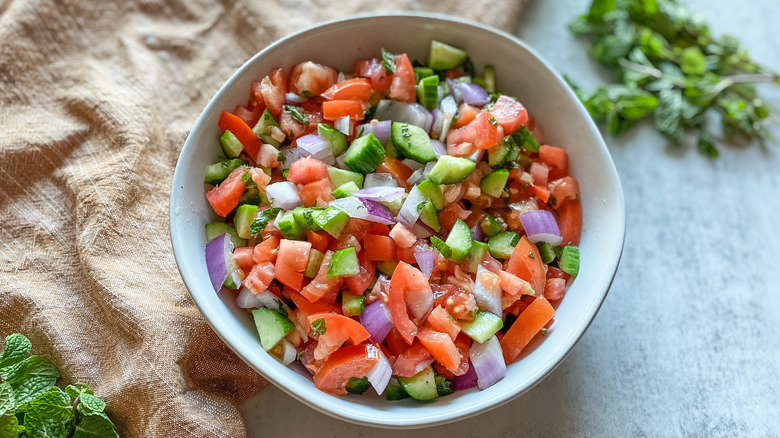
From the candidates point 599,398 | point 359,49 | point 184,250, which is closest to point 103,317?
point 184,250

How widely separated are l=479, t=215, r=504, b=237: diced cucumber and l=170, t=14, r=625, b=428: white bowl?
13.7 inches

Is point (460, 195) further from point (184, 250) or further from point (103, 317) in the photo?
point (103, 317)

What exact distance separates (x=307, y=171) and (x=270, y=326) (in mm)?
541

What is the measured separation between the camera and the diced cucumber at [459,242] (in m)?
2.21

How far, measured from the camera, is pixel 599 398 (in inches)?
102

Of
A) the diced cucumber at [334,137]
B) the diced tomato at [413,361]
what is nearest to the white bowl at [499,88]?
the diced tomato at [413,361]

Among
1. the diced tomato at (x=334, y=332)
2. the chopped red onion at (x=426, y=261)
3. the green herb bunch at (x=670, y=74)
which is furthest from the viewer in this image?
the green herb bunch at (x=670, y=74)

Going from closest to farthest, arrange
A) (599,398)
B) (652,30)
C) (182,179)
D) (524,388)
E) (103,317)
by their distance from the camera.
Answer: (524,388) < (182,179) < (103,317) < (599,398) < (652,30)

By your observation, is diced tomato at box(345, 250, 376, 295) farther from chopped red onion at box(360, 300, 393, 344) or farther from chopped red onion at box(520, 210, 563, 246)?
chopped red onion at box(520, 210, 563, 246)

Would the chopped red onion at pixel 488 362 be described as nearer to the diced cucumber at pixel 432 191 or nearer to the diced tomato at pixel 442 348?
the diced tomato at pixel 442 348

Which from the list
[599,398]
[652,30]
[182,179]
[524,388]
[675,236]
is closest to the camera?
[524,388]

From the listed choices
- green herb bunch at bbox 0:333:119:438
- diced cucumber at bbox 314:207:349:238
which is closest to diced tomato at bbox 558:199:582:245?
diced cucumber at bbox 314:207:349:238

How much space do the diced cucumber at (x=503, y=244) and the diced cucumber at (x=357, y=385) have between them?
2.09ft

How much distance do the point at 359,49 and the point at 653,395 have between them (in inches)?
72.2
